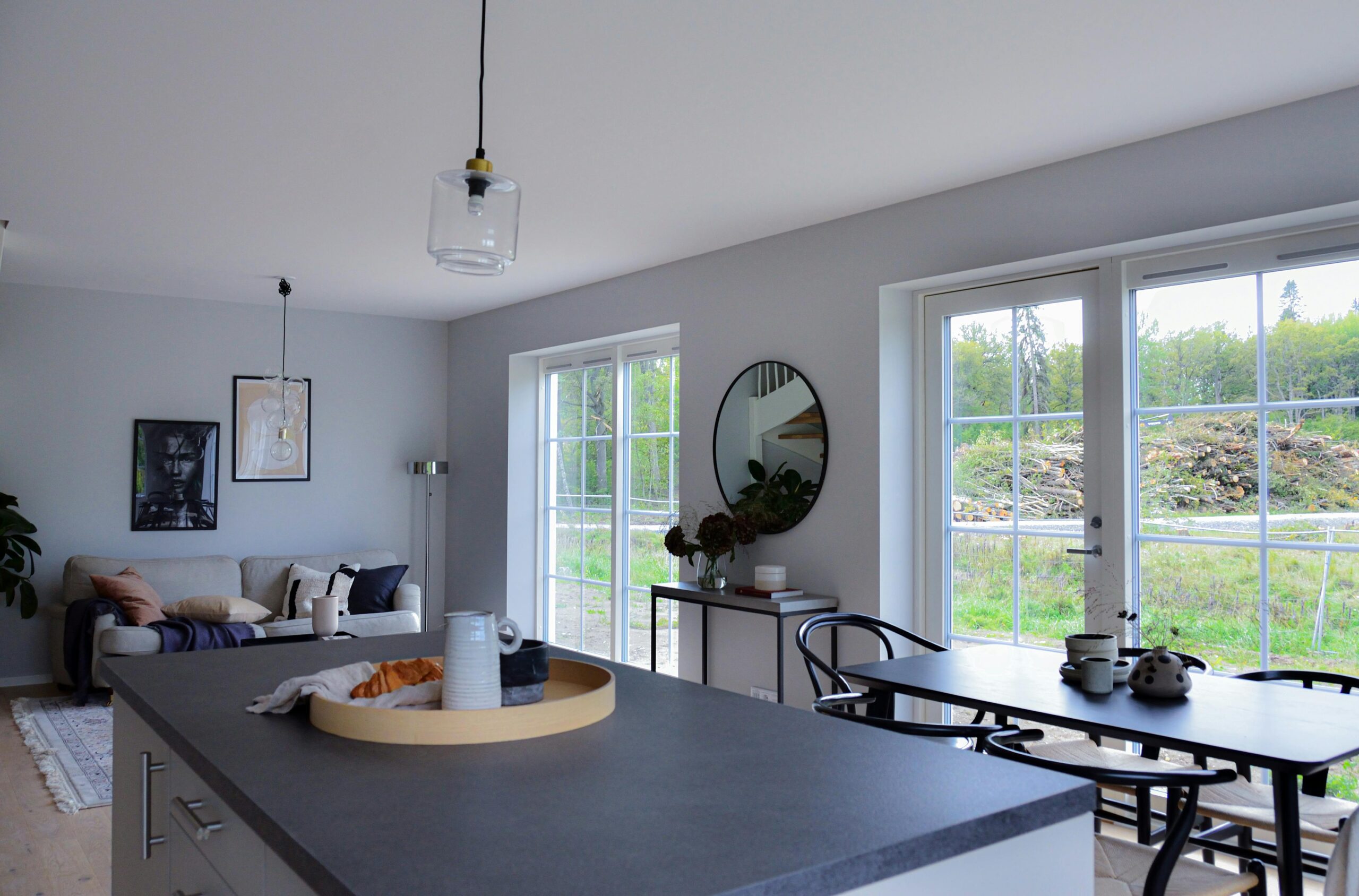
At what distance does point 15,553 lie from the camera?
579cm

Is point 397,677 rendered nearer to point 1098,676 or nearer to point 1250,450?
point 1098,676

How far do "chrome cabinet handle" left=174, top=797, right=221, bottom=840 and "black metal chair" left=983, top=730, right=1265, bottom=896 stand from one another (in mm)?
1327

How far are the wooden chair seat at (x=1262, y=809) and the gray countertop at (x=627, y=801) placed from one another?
133cm

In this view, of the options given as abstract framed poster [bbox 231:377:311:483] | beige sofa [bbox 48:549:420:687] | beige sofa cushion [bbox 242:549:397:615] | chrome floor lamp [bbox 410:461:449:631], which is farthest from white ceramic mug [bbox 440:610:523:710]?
chrome floor lamp [bbox 410:461:449:631]

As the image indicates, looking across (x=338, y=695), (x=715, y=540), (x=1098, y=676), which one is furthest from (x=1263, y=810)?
(x=715, y=540)

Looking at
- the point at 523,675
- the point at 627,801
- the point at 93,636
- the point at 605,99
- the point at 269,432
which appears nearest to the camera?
the point at 627,801

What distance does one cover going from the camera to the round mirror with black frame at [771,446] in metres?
4.62

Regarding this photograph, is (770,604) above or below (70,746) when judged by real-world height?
above

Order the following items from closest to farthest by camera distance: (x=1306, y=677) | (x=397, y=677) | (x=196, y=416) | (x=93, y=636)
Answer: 1. (x=397, y=677)
2. (x=1306, y=677)
3. (x=93, y=636)
4. (x=196, y=416)

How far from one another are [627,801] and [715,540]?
11.3 feet

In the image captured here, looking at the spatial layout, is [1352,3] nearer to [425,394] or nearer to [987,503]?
[987,503]

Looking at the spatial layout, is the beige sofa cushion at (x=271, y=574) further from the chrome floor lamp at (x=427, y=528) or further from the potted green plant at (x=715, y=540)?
the potted green plant at (x=715, y=540)

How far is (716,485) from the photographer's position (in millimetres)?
5164

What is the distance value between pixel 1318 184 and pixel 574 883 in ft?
10.3
